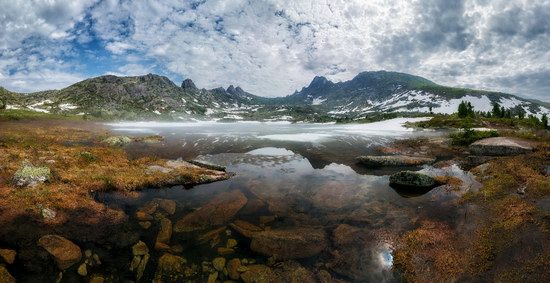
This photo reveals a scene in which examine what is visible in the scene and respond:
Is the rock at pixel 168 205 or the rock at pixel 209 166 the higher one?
the rock at pixel 209 166

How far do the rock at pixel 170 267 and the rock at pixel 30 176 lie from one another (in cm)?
1301

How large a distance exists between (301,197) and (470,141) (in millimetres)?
38534

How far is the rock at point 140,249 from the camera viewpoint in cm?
1206

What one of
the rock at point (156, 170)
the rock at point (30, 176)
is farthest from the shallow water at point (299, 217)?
the rock at point (30, 176)

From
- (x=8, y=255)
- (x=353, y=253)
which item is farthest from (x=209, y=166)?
(x=353, y=253)

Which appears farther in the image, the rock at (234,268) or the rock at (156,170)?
the rock at (156,170)

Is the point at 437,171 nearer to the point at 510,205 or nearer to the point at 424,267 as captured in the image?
the point at 510,205

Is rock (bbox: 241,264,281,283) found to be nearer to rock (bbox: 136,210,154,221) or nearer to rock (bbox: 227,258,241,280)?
rock (bbox: 227,258,241,280)

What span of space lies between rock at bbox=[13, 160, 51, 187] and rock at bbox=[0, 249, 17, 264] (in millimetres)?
8550

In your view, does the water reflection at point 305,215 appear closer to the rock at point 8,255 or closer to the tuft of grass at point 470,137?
the rock at point 8,255

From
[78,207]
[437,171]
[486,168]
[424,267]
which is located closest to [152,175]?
[78,207]

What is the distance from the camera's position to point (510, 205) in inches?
645

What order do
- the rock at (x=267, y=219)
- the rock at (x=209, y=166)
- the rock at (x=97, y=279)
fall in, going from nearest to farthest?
1. the rock at (x=97, y=279)
2. the rock at (x=267, y=219)
3. the rock at (x=209, y=166)

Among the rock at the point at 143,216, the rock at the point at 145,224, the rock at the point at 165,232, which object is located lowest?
the rock at the point at 165,232
